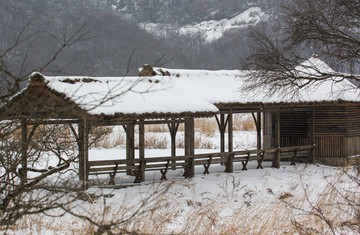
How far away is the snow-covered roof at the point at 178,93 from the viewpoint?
37.3 feet

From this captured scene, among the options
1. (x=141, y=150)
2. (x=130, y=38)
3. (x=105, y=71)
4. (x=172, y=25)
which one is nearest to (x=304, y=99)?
(x=141, y=150)

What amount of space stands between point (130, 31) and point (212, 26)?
99.2 ft

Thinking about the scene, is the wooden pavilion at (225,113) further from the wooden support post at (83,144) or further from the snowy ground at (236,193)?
the wooden support post at (83,144)

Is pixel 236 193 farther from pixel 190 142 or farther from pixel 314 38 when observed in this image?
pixel 314 38

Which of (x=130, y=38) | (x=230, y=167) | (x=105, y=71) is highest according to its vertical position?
(x=130, y=38)

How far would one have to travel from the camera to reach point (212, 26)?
9850 centimetres

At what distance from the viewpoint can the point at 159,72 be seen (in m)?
14.7

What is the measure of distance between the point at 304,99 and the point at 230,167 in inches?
155

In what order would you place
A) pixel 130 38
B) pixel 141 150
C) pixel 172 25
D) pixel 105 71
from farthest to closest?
pixel 172 25, pixel 130 38, pixel 105 71, pixel 141 150

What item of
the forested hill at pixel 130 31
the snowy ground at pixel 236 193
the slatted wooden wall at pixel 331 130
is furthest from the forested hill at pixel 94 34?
the snowy ground at pixel 236 193

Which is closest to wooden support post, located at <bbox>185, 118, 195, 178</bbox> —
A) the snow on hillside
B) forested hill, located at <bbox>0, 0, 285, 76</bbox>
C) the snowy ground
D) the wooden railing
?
the wooden railing

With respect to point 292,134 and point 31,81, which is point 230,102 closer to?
point 292,134

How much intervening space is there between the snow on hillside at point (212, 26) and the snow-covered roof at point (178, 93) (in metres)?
71.5

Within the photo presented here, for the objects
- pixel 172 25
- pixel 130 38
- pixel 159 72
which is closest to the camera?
pixel 159 72
